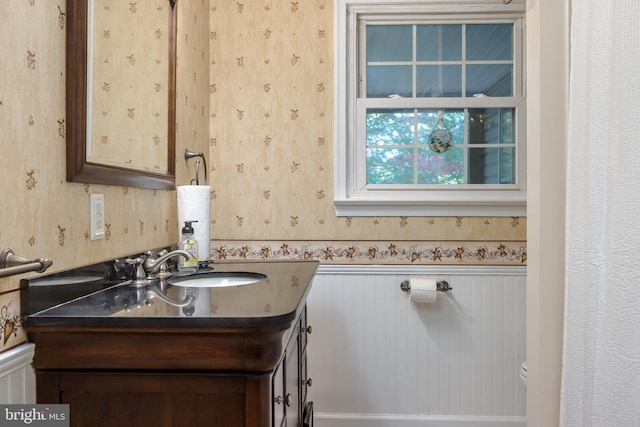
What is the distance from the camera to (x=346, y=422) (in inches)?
89.0

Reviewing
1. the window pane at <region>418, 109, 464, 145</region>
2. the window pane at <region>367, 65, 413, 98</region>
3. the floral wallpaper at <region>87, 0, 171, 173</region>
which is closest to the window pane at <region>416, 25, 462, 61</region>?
the window pane at <region>367, 65, 413, 98</region>

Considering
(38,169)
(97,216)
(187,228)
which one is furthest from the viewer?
(187,228)

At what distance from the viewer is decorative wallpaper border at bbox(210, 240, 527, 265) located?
2.25 meters

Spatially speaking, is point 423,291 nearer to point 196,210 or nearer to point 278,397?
point 196,210

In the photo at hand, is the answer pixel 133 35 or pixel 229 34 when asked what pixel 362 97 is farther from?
pixel 133 35

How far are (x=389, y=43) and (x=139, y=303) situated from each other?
1788 millimetres

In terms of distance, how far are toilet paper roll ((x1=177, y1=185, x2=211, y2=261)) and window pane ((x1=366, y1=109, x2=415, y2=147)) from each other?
902mm

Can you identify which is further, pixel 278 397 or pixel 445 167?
pixel 445 167

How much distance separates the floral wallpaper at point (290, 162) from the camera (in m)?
2.26

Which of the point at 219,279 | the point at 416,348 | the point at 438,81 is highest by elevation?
the point at 438,81

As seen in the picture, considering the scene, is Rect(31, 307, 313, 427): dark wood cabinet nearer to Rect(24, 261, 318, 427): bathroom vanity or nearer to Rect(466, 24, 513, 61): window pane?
Rect(24, 261, 318, 427): bathroom vanity

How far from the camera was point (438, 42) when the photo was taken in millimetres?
2309

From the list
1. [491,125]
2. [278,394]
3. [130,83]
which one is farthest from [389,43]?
[278,394]

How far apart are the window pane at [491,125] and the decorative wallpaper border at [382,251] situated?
1.66 feet
